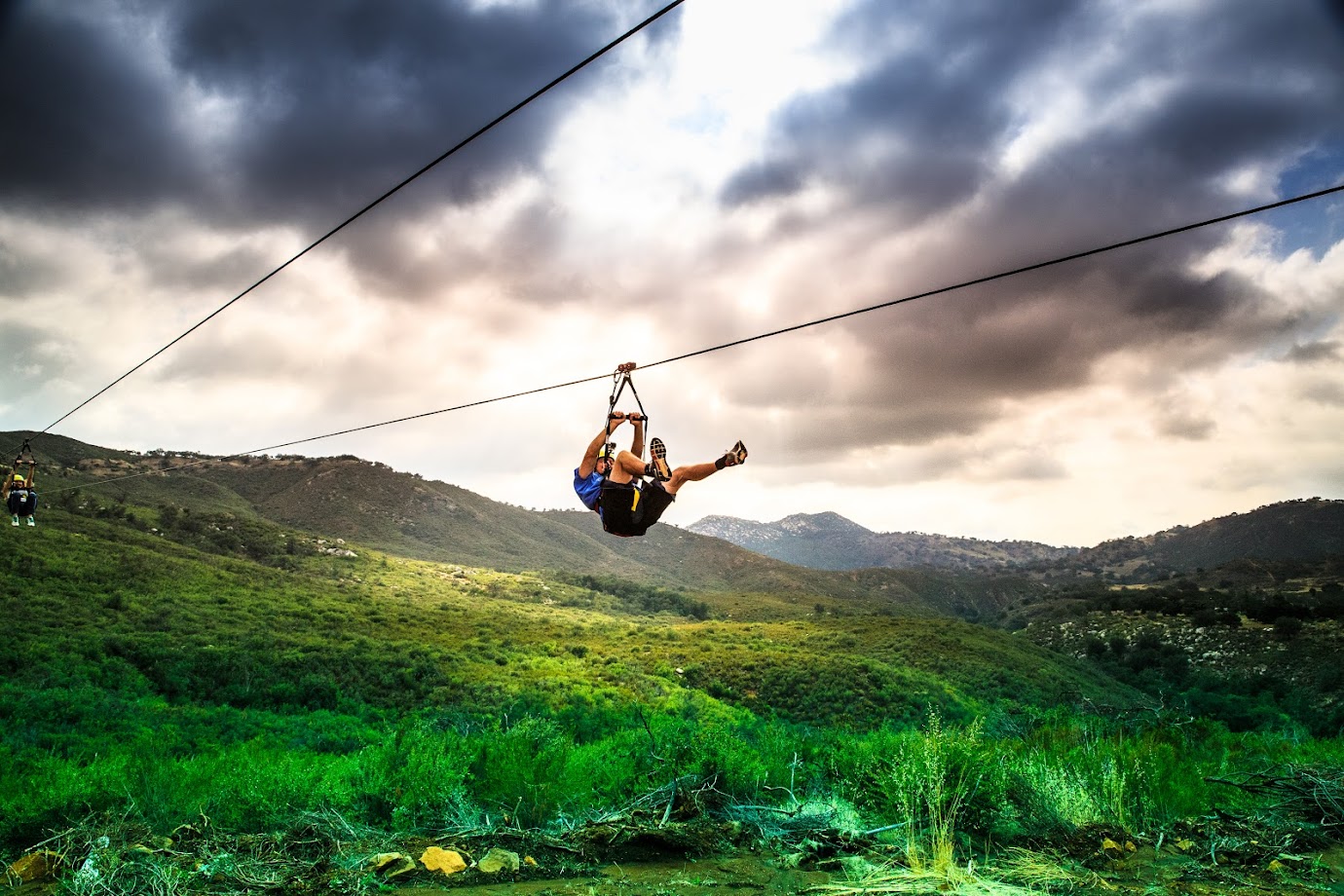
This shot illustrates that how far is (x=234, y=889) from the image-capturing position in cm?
634

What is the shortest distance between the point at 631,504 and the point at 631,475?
34 centimetres

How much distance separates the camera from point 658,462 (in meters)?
8.45

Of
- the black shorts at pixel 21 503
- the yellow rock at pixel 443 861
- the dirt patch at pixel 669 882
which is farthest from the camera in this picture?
the black shorts at pixel 21 503

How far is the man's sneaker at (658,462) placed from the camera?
8.41 metres

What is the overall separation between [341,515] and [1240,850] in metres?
126

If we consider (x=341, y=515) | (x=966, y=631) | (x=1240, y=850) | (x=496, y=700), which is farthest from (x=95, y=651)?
(x=341, y=515)

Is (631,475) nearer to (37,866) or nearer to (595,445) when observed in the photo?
(595,445)

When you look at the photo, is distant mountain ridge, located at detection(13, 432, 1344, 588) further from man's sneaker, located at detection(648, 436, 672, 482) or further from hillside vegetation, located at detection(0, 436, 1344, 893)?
man's sneaker, located at detection(648, 436, 672, 482)

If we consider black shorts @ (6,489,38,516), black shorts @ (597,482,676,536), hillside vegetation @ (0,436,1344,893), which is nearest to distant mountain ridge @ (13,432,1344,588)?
hillside vegetation @ (0,436,1344,893)

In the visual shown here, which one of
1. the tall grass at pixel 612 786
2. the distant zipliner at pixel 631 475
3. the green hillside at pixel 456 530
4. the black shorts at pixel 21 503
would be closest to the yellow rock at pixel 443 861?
the tall grass at pixel 612 786

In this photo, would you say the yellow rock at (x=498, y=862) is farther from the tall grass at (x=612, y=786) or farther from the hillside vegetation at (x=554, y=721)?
the tall grass at (x=612, y=786)

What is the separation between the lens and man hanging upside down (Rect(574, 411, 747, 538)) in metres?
8.26

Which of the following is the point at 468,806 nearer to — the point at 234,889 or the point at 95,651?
the point at 234,889

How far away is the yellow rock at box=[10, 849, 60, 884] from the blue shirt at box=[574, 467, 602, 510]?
6561mm
